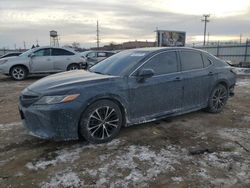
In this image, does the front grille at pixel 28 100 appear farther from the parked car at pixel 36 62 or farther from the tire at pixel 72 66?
the tire at pixel 72 66

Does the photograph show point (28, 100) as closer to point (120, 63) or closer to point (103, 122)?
point (103, 122)

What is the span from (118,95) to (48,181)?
1840mm

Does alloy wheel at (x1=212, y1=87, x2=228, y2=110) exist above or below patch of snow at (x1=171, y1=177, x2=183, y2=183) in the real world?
above

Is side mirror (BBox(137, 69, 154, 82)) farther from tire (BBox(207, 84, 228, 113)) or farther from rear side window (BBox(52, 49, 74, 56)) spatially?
rear side window (BBox(52, 49, 74, 56))

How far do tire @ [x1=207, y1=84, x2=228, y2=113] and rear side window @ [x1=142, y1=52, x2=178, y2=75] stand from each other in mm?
1369

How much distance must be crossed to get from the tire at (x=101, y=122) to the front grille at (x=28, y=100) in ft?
2.66

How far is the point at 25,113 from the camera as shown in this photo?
4.47m

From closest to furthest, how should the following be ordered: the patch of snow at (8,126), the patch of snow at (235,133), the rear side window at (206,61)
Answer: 1. the patch of snow at (235,133)
2. the patch of snow at (8,126)
3. the rear side window at (206,61)

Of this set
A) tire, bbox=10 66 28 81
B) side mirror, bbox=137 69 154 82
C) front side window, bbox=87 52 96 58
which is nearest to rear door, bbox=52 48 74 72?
tire, bbox=10 66 28 81

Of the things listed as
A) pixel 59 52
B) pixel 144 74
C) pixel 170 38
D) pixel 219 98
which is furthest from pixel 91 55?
pixel 170 38

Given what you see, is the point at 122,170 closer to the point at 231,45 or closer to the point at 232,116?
the point at 232,116

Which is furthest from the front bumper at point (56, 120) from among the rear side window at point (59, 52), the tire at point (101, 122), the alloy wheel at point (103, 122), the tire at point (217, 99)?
the rear side window at point (59, 52)

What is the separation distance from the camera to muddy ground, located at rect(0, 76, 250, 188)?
3.46 m

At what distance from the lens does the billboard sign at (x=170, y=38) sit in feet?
107
